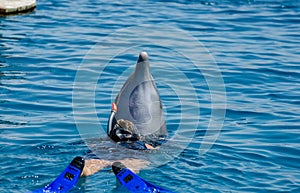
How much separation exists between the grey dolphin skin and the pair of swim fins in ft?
5.28

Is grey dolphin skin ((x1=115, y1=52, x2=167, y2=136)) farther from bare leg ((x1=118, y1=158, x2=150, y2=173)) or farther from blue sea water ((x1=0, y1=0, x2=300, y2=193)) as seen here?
bare leg ((x1=118, y1=158, x2=150, y2=173))

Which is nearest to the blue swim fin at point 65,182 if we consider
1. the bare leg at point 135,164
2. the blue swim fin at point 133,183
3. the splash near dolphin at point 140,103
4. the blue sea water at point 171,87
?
the blue sea water at point 171,87

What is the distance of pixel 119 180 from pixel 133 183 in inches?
6.2

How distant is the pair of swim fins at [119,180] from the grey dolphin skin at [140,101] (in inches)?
63.4

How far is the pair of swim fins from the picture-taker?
23.5ft

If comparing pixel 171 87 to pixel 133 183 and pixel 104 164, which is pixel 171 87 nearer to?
pixel 104 164

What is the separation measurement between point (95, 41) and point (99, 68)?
2298 millimetres

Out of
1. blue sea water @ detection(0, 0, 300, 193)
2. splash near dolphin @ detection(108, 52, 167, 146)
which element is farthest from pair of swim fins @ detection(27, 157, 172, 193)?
splash near dolphin @ detection(108, 52, 167, 146)

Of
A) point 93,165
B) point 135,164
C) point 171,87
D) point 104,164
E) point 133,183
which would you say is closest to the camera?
point 133,183

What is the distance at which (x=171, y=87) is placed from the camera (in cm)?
1255

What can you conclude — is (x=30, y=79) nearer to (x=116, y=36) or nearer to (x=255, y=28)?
(x=116, y=36)

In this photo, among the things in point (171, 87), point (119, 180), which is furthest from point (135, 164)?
point (171, 87)

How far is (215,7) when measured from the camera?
19844 mm

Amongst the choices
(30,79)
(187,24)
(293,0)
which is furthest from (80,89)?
(293,0)
